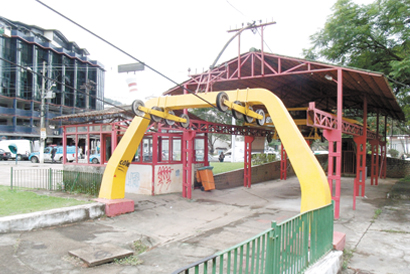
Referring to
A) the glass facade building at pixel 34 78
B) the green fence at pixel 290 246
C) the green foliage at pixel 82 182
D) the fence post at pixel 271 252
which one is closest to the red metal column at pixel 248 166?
the green foliage at pixel 82 182

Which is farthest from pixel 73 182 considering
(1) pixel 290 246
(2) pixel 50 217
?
(1) pixel 290 246

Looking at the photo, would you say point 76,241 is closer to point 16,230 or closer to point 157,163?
point 16,230

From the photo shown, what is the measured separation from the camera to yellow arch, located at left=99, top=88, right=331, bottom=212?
24.9 feet

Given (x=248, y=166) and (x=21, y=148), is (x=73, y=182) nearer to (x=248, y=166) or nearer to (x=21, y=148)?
(x=248, y=166)

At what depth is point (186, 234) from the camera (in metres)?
8.23

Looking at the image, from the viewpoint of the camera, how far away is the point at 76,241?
677cm

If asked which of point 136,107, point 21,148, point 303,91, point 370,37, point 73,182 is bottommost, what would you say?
point 73,182

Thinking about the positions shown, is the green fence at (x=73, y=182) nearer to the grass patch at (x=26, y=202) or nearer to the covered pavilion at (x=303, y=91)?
the grass patch at (x=26, y=202)

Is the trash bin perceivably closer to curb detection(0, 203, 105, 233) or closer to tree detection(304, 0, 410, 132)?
curb detection(0, 203, 105, 233)

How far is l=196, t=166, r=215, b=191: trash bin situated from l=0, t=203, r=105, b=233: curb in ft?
23.5

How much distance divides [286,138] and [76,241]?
19.2 feet

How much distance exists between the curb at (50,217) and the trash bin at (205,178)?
7.16 meters

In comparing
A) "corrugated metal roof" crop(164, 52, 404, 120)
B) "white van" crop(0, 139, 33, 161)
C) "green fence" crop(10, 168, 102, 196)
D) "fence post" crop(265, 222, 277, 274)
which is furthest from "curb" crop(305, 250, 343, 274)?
"white van" crop(0, 139, 33, 161)

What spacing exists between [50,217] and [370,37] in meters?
16.7
